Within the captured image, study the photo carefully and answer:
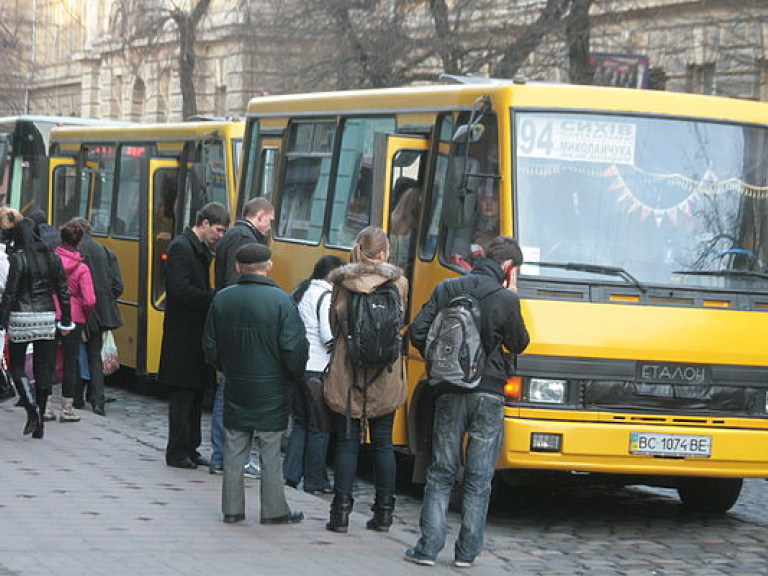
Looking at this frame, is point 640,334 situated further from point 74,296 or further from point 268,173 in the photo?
point 74,296

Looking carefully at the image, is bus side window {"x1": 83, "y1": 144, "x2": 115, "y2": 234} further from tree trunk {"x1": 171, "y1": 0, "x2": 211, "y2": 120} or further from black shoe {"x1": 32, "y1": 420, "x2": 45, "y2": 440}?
tree trunk {"x1": 171, "y1": 0, "x2": 211, "y2": 120}

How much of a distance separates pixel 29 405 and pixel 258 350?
4367 mm

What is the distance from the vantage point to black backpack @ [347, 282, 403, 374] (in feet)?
32.1

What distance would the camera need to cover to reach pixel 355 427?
10.0 meters

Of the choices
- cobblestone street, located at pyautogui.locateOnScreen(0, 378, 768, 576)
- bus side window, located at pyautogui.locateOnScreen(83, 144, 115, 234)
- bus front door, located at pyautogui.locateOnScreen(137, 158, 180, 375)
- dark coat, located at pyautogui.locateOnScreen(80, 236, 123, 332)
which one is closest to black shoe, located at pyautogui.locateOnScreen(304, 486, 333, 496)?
cobblestone street, located at pyautogui.locateOnScreen(0, 378, 768, 576)

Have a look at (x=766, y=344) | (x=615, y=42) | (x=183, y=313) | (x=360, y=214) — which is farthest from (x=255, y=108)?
(x=615, y=42)

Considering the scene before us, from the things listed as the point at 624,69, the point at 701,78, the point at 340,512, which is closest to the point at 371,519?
the point at 340,512

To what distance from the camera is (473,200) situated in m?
11.3

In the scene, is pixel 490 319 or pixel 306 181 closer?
pixel 490 319

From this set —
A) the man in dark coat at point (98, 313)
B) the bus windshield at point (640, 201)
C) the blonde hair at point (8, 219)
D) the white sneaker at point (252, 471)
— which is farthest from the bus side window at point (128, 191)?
the bus windshield at point (640, 201)

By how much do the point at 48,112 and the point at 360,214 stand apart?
183 feet

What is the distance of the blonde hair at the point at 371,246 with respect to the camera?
9969mm

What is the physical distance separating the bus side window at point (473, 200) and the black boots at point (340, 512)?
6.76 feet

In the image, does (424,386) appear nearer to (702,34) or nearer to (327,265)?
(327,265)
